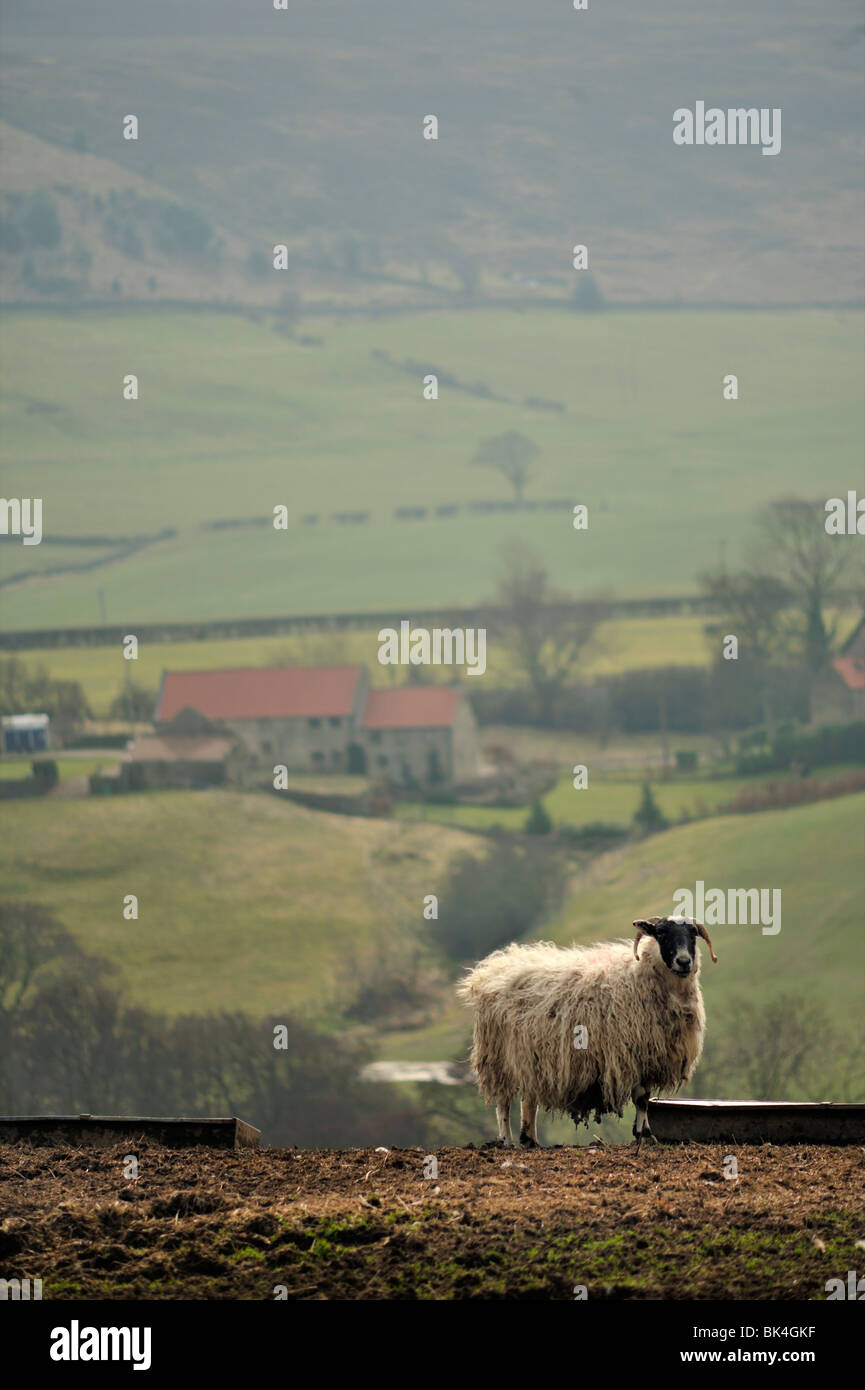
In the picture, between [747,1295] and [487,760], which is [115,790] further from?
[747,1295]

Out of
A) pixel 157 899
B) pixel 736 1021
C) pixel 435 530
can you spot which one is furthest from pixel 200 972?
pixel 435 530

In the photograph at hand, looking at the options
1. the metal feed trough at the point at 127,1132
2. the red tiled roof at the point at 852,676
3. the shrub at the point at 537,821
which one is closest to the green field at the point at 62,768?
the shrub at the point at 537,821

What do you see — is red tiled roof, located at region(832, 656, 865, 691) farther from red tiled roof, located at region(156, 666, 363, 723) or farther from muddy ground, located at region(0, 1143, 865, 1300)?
muddy ground, located at region(0, 1143, 865, 1300)

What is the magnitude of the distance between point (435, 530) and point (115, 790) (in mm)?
56511

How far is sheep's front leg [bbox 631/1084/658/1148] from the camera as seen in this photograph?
13.5 meters

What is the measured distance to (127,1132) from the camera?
45.1 ft

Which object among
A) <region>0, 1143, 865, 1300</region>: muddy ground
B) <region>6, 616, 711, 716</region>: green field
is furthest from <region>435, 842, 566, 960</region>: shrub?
<region>0, 1143, 865, 1300</region>: muddy ground

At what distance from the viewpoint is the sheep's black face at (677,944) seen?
13.7 metres

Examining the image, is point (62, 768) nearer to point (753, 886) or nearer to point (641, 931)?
point (753, 886)

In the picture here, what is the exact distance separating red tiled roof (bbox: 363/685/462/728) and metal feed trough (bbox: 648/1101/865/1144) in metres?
135

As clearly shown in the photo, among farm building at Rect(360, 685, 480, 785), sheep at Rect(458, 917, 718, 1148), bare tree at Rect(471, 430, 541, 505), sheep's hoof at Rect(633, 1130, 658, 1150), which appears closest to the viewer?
sheep's hoof at Rect(633, 1130, 658, 1150)

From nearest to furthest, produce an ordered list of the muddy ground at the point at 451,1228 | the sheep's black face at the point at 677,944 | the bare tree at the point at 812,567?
the muddy ground at the point at 451,1228, the sheep's black face at the point at 677,944, the bare tree at the point at 812,567

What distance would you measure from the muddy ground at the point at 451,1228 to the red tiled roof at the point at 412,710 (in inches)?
5355

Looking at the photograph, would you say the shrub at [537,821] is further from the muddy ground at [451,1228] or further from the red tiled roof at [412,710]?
the muddy ground at [451,1228]
